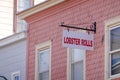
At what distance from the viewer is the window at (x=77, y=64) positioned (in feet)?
79.7

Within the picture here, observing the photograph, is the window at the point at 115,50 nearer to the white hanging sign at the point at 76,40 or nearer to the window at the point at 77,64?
the white hanging sign at the point at 76,40

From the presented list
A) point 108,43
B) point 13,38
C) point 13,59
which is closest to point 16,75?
point 13,59

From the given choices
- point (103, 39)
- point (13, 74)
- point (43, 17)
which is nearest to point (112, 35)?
point (103, 39)

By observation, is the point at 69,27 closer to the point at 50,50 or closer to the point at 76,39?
the point at 76,39

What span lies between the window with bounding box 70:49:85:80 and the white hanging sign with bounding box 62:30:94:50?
55.6 inches

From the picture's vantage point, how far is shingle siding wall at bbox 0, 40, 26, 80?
93.4 feet

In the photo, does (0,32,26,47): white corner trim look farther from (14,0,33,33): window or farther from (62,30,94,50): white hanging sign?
(14,0,33,33): window

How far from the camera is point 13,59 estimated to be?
96.3 feet

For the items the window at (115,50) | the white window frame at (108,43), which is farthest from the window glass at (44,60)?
the window at (115,50)

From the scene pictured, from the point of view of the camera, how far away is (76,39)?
22.5m

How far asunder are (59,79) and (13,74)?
4.35 meters

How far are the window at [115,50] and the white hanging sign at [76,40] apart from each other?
821 millimetres

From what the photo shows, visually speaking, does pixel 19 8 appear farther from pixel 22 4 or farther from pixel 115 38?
pixel 115 38

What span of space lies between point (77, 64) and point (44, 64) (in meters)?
2.29
